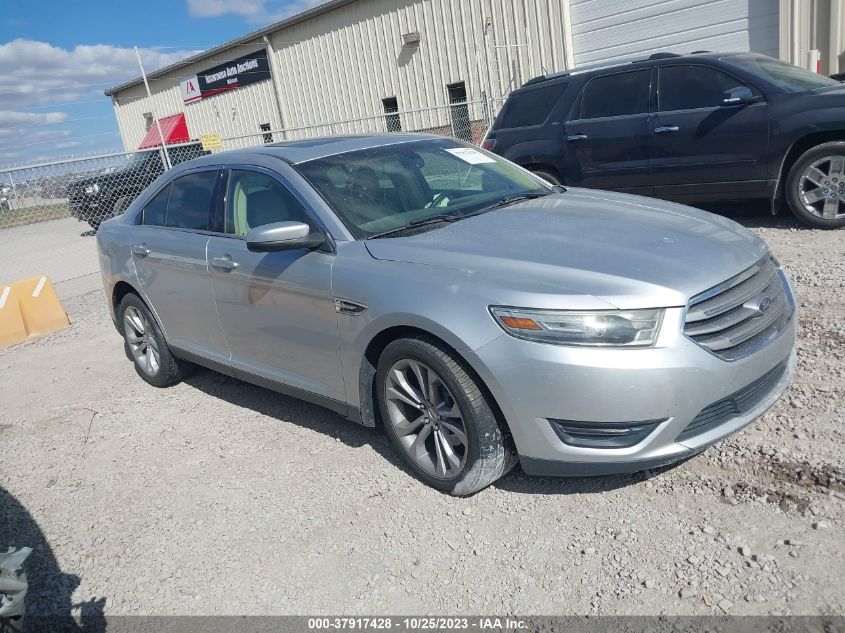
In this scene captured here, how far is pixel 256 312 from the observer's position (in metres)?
4.02

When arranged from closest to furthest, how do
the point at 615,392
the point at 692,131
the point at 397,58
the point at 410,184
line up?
the point at 615,392, the point at 410,184, the point at 692,131, the point at 397,58

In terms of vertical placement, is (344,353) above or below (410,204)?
below

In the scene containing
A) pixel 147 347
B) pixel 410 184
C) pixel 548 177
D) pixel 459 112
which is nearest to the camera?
pixel 410 184

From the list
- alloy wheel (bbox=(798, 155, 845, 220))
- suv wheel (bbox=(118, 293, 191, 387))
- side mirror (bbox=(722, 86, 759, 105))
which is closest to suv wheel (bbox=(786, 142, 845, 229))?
alloy wheel (bbox=(798, 155, 845, 220))

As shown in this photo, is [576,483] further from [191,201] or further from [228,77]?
[228,77]

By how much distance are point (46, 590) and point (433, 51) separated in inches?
751

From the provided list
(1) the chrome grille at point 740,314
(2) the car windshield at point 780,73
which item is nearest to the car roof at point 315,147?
(1) the chrome grille at point 740,314

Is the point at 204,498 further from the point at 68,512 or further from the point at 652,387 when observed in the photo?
the point at 652,387

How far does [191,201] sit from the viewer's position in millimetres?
4715

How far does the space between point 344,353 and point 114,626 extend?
4.99 feet

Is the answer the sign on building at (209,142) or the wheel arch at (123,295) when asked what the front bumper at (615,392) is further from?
the sign on building at (209,142)

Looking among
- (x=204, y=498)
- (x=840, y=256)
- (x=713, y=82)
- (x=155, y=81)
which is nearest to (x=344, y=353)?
(x=204, y=498)

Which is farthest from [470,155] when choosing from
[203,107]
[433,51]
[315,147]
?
[203,107]

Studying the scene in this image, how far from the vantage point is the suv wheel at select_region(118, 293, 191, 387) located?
521cm
